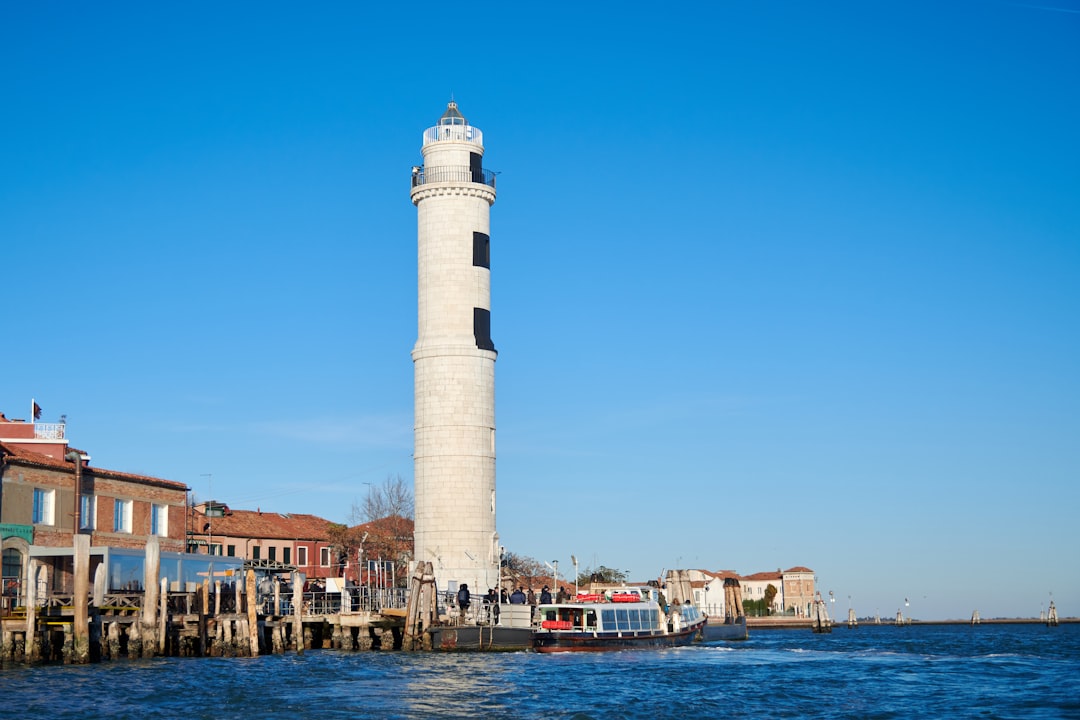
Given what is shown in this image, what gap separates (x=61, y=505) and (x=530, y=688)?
73.4ft

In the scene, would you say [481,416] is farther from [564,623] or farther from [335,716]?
[335,716]

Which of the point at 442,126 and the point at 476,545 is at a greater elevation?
the point at 442,126

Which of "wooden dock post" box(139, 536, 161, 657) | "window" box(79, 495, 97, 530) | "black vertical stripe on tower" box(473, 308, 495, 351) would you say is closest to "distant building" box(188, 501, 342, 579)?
"window" box(79, 495, 97, 530)

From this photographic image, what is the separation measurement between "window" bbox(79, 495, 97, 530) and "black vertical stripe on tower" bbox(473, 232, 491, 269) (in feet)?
57.0

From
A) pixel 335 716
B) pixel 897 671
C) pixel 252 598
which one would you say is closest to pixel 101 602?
pixel 252 598

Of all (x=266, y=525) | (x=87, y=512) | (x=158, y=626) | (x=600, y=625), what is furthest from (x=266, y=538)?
(x=158, y=626)

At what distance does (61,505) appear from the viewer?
45375 mm

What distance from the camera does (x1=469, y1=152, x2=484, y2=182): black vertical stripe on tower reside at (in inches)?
2119

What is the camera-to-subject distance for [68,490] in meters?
45.8

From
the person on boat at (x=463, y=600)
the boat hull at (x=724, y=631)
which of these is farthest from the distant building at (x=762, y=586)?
the person on boat at (x=463, y=600)

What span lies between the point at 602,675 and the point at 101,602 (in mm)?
14425

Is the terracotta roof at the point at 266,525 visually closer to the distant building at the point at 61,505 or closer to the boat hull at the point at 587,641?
the distant building at the point at 61,505

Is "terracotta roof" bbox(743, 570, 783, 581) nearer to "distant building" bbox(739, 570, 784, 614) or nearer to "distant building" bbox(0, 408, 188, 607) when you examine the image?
"distant building" bbox(739, 570, 784, 614)

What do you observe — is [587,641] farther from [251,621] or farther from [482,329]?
[482,329]
